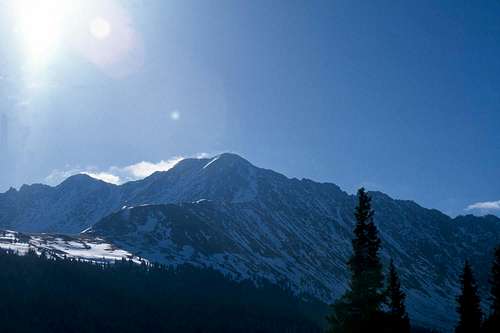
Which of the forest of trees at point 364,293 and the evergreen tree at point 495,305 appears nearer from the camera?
the forest of trees at point 364,293

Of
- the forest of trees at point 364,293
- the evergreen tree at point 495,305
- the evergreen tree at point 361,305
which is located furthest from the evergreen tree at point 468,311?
the evergreen tree at point 361,305

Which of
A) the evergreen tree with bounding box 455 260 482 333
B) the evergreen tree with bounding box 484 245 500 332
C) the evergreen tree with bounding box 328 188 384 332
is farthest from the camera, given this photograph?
the evergreen tree with bounding box 455 260 482 333

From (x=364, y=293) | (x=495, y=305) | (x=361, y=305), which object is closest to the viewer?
(x=361, y=305)

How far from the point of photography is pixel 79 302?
7136 inches

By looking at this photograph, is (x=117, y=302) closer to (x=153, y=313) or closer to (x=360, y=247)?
(x=153, y=313)

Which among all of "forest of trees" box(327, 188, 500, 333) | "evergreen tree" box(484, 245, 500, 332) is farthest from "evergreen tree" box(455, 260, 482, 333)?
"forest of trees" box(327, 188, 500, 333)

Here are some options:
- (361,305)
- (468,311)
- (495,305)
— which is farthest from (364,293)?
(468,311)

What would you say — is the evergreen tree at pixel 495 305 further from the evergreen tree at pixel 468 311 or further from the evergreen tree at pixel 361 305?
the evergreen tree at pixel 361 305

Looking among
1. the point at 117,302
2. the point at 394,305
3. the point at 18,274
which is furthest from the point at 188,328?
the point at 394,305

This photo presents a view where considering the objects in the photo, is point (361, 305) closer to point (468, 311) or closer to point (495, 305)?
point (495, 305)

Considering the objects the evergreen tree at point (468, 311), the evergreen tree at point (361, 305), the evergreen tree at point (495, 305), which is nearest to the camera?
the evergreen tree at point (361, 305)

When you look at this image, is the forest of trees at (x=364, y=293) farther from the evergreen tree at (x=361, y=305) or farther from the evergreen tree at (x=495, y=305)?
the evergreen tree at (x=495, y=305)

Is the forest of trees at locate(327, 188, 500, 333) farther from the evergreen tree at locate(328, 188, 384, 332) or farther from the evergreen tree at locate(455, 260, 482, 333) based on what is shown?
the evergreen tree at locate(455, 260, 482, 333)

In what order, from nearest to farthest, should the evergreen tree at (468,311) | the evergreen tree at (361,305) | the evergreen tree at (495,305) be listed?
the evergreen tree at (361,305), the evergreen tree at (495,305), the evergreen tree at (468,311)
